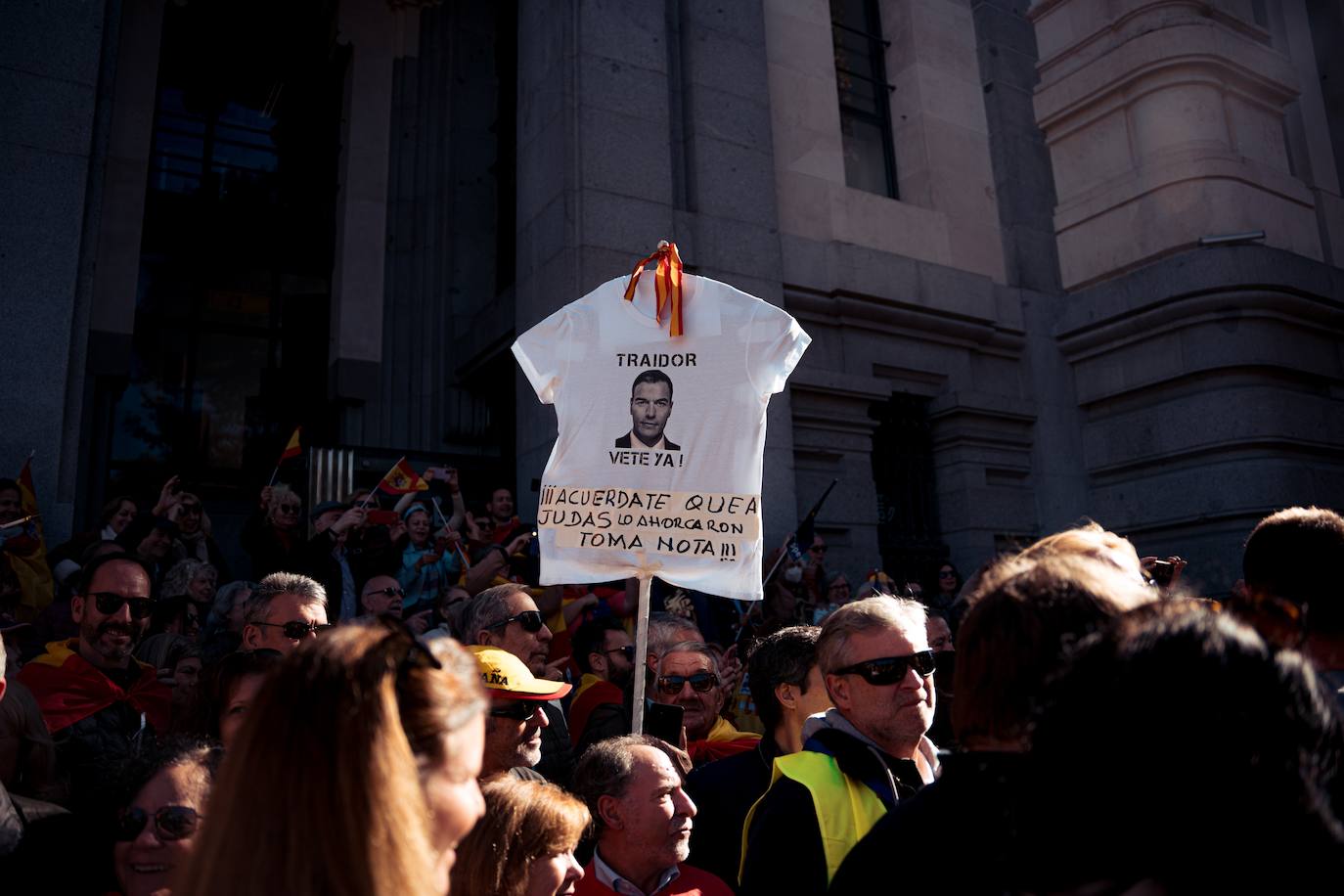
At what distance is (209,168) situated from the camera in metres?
14.6

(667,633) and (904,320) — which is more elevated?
(904,320)

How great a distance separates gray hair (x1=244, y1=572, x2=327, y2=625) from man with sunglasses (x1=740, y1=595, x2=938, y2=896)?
211 centimetres

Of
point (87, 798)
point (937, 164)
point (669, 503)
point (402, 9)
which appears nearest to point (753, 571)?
point (669, 503)

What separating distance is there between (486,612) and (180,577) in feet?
8.77

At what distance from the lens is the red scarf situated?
13.0ft

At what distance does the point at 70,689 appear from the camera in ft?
13.3

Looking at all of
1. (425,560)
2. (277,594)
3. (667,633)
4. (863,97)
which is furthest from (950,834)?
(863,97)

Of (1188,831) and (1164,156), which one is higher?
(1164,156)

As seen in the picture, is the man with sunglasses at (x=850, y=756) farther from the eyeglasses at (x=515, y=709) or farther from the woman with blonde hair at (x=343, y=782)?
the woman with blonde hair at (x=343, y=782)

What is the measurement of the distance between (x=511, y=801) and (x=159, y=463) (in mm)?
12102

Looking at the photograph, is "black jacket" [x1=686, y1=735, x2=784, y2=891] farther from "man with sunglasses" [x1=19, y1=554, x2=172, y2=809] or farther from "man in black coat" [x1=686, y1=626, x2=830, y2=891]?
"man with sunglasses" [x1=19, y1=554, x2=172, y2=809]

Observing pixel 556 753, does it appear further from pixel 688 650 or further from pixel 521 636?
pixel 688 650

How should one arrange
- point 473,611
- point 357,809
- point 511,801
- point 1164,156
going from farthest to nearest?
1. point 1164,156
2. point 473,611
3. point 511,801
4. point 357,809

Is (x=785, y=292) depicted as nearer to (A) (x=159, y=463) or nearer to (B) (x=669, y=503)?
(B) (x=669, y=503)
